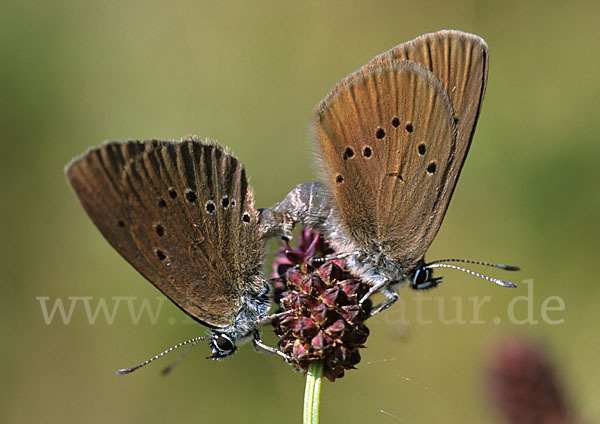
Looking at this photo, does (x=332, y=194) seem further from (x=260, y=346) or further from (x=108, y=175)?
(x=108, y=175)

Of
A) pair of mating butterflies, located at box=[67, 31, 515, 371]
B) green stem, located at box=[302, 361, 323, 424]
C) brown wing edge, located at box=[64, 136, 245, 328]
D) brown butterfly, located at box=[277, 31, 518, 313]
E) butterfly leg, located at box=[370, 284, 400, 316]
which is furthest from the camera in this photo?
butterfly leg, located at box=[370, 284, 400, 316]

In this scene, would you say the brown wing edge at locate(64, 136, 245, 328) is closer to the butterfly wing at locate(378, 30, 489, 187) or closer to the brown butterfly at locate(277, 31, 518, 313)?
the brown butterfly at locate(277, 31, 518, 313)

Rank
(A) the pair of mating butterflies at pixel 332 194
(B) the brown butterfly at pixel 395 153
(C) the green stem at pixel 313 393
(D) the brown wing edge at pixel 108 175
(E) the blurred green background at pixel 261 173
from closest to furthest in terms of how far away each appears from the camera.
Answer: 1. (C) the green stem at pixel 313 393
2. (D) the brown wing edge at pixel 108 175
3. (A) the pair of mating butterflies at pixel 332 194
4. (B) the brown butterfly at pixel 395 153
5. (E) the blurred green background at pixel 261 173

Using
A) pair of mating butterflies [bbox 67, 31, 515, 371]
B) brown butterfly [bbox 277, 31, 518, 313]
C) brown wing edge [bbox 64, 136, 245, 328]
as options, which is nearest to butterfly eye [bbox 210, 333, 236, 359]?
pair of mating butterflies [bbox 67, 31, 515, 371]

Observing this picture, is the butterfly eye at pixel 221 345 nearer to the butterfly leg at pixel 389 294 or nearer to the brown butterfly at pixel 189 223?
the brown butterfly at pixel 189 223

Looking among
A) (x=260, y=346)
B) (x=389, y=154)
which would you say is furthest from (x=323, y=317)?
(x=389, y=154)

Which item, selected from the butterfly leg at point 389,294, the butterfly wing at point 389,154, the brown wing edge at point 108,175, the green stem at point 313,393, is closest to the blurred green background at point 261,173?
the butterfly leg at point 389,294

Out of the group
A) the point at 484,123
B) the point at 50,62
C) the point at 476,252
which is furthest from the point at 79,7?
the point at 476,252

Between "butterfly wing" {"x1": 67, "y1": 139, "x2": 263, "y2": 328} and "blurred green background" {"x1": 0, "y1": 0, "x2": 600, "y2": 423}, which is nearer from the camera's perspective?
"butterfly wing" {"x1": 67, "y1": 139, "x2": 263, "y2": 328}
